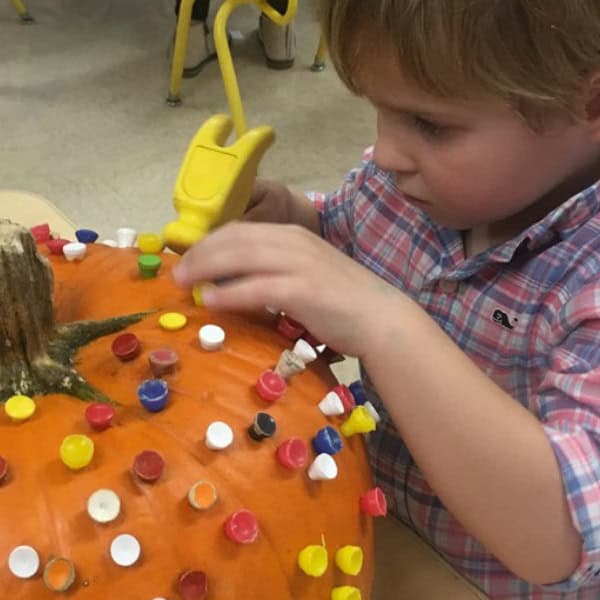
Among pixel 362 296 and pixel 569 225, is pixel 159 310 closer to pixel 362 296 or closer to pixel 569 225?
pixel 362 296

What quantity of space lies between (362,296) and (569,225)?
0.20 meters

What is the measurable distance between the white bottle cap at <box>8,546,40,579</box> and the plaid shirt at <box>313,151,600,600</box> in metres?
0.30

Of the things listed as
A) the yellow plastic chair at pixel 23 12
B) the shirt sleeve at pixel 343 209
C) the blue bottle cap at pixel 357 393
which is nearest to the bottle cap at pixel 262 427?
the blue bottle cap at pixel 357 393

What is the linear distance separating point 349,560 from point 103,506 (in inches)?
6.0

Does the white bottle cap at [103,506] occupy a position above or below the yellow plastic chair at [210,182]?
below

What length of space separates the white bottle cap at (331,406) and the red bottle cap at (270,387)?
0.11 feet

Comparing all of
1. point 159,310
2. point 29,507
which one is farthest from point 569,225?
point 29,507

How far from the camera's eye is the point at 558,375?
599 mm

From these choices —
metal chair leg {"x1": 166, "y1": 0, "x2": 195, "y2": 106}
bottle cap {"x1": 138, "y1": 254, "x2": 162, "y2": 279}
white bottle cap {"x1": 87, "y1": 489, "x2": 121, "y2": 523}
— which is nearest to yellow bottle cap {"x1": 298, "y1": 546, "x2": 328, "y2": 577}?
white bottle cap {"x1": 87, "y1": 489, "x2": 121, "y2": 523}

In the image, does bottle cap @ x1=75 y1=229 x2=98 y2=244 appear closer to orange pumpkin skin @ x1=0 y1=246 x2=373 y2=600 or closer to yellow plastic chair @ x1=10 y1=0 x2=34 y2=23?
orange pumpkin skin @ x1=0 y1=246 x2=373 y2=600

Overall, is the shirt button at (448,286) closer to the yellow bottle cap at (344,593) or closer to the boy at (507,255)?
the boy at (507,255)

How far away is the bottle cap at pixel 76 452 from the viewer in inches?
18.7

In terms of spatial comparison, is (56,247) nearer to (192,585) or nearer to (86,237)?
(86,237)

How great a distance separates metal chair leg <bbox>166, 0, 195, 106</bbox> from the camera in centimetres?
196
